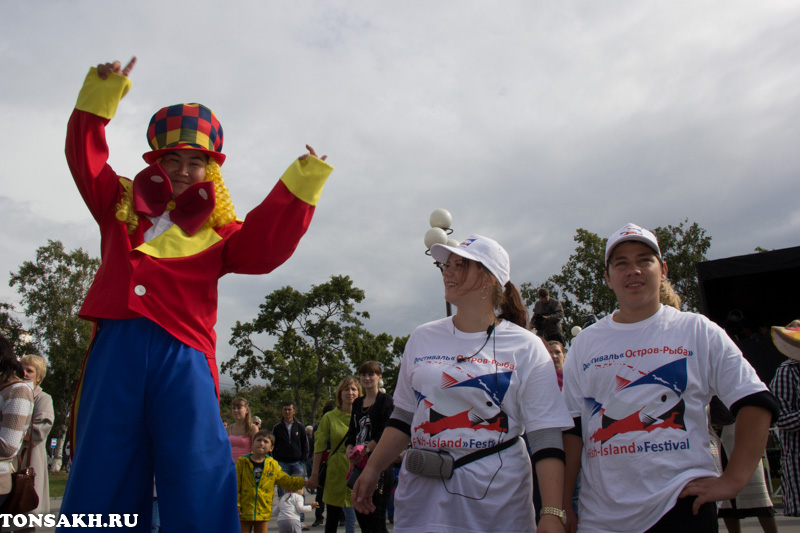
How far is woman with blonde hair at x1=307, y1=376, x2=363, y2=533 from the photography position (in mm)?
6066

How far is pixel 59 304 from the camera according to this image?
1291 inches

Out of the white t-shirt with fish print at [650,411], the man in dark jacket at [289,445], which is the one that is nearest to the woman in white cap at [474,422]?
the white t-shirt with fish print at [650,411]

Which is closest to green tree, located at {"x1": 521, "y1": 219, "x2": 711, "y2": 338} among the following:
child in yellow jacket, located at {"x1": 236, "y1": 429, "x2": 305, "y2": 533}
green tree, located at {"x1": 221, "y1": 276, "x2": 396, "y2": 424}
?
green tree, located at {"x1": 221, "y1": 276, "x2": 396, "y2": 424}

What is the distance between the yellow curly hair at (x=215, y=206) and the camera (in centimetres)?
260

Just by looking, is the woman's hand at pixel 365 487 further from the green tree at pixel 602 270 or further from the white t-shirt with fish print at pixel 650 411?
the green tree at pixel 602 270

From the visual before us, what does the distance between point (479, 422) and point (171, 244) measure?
1.45m

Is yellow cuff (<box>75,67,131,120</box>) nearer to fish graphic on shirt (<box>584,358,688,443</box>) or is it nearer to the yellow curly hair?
the yellow curly hair

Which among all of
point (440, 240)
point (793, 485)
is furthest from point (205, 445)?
point (440, 240)

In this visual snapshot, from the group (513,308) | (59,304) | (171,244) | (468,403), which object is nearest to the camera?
(468,403)

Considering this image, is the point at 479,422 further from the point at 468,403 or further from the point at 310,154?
the point at 310,154

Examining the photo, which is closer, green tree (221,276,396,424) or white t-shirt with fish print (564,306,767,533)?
white t-shirt with fish print (564,306,767,533)

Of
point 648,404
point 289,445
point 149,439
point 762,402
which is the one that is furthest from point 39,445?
point 289,445

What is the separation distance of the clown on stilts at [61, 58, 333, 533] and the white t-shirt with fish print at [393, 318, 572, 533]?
0.73 m

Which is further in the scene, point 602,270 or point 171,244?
point 602,270
